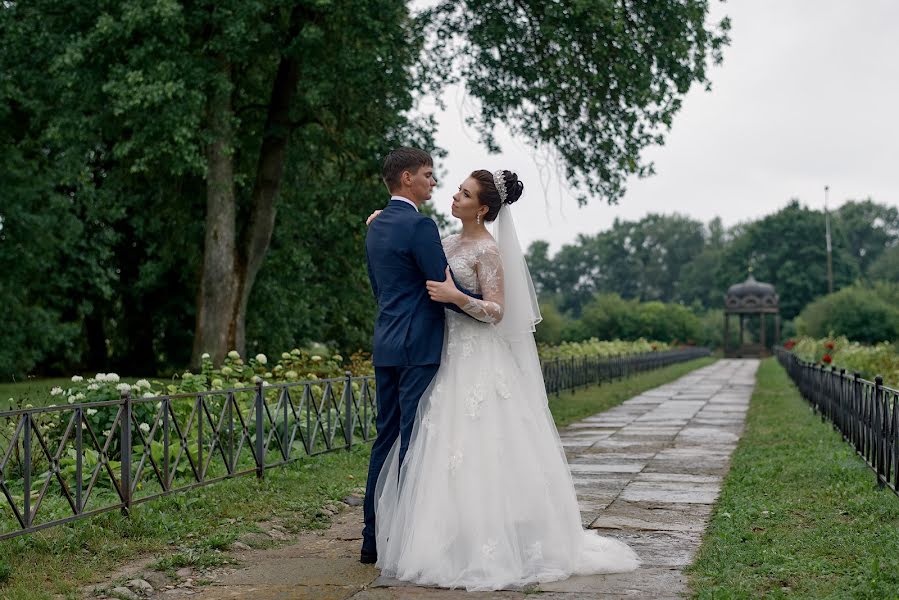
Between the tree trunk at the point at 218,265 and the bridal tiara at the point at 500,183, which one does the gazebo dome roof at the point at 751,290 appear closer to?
the tree trunk at the point at 218,265

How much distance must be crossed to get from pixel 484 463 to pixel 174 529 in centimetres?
242

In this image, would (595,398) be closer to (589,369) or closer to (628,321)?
(589,369)

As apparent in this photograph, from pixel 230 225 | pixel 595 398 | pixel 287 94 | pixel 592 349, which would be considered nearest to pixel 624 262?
pixel 592 349

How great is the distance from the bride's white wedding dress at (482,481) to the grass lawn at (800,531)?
65 cm

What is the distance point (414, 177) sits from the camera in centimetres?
529

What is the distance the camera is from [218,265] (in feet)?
57.4

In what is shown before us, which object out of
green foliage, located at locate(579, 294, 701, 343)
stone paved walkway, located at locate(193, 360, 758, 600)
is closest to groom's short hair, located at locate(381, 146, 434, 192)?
stone paved walkway, located at locate(193, 360, 758, 600)

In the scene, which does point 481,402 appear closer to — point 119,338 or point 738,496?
point 738,496

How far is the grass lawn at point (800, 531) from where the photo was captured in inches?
189

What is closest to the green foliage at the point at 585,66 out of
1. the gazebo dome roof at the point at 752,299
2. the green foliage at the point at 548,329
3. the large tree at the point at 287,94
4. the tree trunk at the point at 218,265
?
the large tree at the point at 287,94

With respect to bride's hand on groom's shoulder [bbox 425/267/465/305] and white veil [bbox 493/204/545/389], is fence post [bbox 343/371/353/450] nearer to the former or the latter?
white veil [bbox 493/204/545/389]

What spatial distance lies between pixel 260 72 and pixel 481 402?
52.4 feet

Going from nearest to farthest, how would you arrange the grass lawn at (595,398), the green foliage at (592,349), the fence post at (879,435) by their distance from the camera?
the fence post at (879,435) < the grass lawn at (595,398) < the green foliage at (592,349)

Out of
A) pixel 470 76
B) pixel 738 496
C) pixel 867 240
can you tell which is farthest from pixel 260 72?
pixel 867 240
